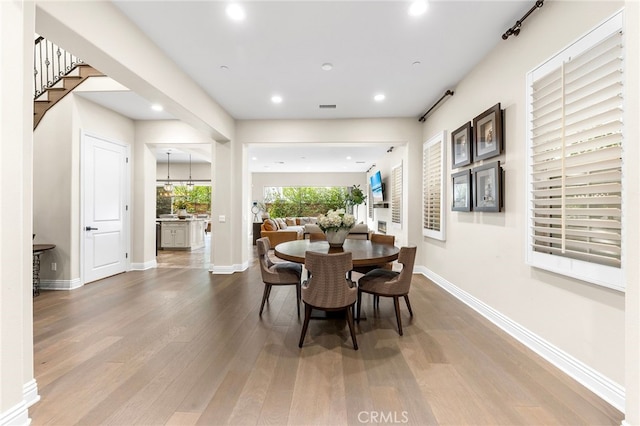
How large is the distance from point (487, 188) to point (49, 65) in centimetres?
629

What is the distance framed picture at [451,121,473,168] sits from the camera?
3.48 m

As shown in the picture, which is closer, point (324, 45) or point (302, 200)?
point (324, 45)

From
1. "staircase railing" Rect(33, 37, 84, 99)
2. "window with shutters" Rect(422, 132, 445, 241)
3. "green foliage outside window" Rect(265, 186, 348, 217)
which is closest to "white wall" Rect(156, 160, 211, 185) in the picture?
"green foliage outside window" Rect(265, 186, 348, 217)

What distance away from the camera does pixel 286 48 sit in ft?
9.93

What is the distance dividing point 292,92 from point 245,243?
302 cm

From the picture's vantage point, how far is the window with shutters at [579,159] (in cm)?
176

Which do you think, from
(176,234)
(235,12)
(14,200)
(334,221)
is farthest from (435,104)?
(176,234)

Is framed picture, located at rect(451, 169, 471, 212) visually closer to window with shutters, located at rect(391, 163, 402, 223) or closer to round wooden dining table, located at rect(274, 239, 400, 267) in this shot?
round wooden dining table, located at rect(274, 239, 400, 267)

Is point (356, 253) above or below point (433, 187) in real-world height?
below

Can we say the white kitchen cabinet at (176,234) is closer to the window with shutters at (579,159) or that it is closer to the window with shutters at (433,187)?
the window with shutters at (433,187)

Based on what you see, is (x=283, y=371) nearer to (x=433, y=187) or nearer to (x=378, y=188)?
(x=433, y=187)

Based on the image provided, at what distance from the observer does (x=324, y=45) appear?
2969 mm

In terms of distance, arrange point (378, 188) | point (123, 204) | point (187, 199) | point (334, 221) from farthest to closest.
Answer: point (187, 199)
point (378, 188)
point (123, 204)
point (334, 221)

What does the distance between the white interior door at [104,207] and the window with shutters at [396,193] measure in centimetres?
570
